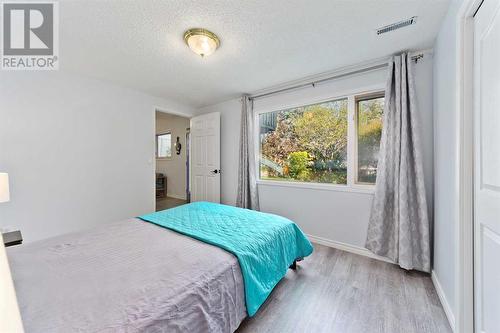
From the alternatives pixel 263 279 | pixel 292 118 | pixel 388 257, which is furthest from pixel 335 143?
pixel 263 279

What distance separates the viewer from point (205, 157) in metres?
4.01

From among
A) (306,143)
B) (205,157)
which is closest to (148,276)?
(306,143)

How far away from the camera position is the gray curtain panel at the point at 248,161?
341 centimetres

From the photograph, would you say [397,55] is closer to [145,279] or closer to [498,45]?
[498,45]

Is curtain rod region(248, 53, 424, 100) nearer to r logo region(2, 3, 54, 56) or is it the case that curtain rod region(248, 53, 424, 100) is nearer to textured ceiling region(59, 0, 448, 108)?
textured ceiling region(59, 0, 448, 108)

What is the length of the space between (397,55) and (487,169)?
1.72 meters

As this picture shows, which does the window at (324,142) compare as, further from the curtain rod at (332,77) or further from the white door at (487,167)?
the white door at (487,167)

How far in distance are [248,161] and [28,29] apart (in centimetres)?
281

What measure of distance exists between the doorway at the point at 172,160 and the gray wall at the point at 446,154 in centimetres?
509

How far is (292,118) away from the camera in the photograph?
323cm

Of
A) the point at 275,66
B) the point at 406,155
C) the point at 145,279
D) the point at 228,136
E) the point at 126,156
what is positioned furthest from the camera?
the point at 228,136

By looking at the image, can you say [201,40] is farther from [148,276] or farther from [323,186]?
[323,186]

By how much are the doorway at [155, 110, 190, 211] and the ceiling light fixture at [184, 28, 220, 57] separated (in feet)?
12.6

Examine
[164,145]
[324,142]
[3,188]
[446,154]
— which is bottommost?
[3,188]
